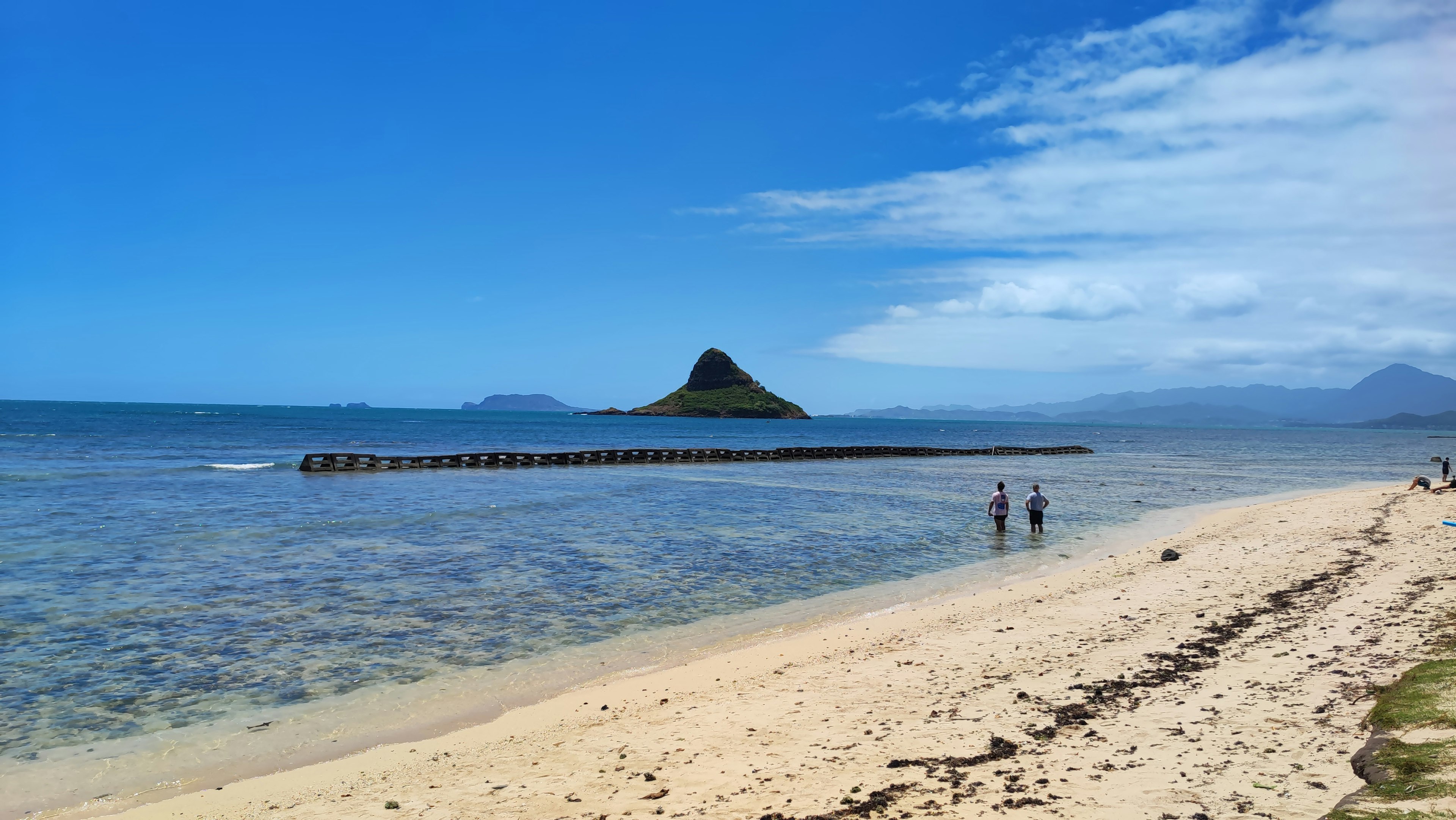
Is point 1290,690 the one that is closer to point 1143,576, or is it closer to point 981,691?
point 981,691

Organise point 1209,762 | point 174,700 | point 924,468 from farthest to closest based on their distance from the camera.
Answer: point 924,468
point 174,700
point 1209,762

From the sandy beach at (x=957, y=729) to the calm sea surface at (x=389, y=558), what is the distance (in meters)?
2.79

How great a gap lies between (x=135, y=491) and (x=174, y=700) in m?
29.4

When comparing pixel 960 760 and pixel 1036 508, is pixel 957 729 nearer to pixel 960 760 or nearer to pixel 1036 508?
pixel 960 760

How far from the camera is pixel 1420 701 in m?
6.98

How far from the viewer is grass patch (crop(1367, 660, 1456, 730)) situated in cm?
650

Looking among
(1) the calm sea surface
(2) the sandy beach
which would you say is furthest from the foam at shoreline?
(2) the sandy beach

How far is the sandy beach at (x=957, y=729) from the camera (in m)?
6.21

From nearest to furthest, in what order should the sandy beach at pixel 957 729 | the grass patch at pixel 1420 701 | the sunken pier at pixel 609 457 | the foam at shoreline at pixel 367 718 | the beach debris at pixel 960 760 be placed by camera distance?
the sandy beach at pixel 957 729
the grass patch at pixel 1420 701
the beach debris at pixel 960 760
the foam at shoreline at pixel 367 718
the sunken pier at pixel 609 457

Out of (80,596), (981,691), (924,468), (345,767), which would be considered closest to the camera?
(345,767)

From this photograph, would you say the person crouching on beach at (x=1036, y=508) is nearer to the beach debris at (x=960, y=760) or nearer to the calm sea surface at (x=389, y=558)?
the calm sea surface at (x=389, y=558)

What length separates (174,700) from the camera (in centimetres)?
979

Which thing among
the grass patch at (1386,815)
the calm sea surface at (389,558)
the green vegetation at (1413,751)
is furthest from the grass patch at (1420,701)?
the calm sea surface at (389,558)

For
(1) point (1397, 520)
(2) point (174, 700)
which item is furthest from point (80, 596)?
(1) point (1397, 520)
